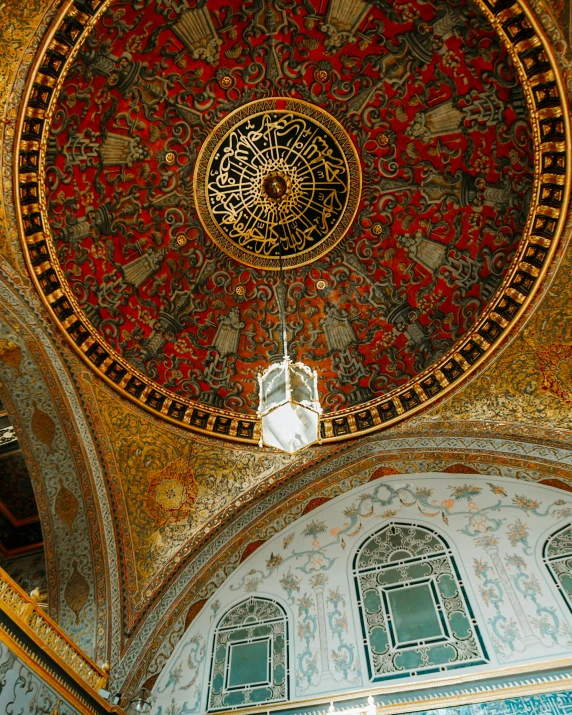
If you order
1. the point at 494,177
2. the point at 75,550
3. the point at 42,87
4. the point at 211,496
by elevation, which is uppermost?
the point at 494,177

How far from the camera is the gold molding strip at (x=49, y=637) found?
465 centimetres

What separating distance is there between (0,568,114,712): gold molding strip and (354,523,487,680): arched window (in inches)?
102

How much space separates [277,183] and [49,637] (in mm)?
5548

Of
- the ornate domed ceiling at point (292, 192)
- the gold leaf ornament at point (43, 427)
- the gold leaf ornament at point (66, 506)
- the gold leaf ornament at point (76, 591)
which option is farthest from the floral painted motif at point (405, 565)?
the gold leaf ornament at point (43, 427)

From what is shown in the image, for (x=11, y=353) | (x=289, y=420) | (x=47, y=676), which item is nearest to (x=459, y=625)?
(x=289, y=420)

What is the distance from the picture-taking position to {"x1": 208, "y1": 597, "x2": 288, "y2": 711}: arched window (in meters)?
5.69

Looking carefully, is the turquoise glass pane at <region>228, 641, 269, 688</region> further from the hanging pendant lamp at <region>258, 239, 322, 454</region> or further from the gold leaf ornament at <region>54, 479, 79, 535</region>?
the hanging pendant lamp at <region>258, 239, 322, 454</region>

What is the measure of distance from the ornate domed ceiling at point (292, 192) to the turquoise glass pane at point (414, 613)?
1964mm

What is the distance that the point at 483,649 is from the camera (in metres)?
5.23

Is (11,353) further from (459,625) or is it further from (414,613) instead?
(459,625)

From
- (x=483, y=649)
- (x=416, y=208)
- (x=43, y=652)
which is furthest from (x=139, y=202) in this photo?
(x=483, y=649)

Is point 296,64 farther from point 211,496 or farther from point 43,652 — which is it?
point 43,652

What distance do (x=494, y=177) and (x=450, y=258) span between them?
3.43 feet

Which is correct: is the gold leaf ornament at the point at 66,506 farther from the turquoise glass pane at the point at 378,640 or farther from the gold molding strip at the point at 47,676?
the turquoise glass pane at the point at 378,640
